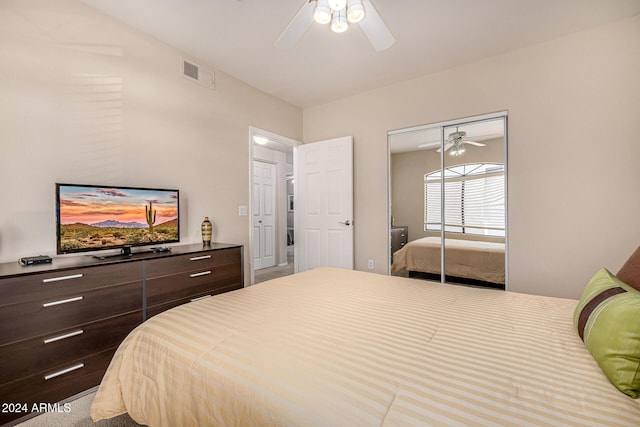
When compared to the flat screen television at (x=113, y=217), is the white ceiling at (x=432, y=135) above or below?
above

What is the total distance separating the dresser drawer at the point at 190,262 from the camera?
2.19 metres

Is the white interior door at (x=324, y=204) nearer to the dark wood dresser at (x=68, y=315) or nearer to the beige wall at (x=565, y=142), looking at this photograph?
the beige wall at (x=565, y=142)

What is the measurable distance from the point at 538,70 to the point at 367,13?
219 cm

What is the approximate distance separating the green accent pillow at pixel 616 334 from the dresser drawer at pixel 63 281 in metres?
2.56

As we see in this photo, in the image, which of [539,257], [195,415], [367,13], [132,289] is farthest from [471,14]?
[132,289]

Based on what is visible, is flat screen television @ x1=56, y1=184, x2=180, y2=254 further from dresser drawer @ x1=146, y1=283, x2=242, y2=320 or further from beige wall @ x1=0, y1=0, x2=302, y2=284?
dresser drawer @ x1=146, y1=283, x2=242, y2=320

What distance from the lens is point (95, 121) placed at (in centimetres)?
230

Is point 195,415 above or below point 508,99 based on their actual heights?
below

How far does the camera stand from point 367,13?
70.6 inches

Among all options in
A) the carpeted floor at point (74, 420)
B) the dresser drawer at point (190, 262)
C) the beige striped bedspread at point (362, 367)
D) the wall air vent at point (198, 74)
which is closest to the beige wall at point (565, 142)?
the beige striped bedspread at point (362, 367)

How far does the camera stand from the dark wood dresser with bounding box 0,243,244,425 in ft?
5.14

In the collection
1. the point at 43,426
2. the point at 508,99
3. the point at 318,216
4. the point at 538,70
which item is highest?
the point at 538,70

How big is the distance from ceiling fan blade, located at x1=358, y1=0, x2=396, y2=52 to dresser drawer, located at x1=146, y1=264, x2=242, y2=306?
2308 millimetres

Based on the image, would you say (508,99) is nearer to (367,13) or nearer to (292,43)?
(367,13)
